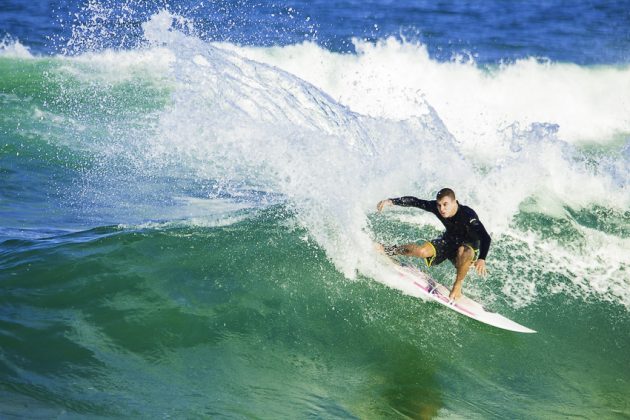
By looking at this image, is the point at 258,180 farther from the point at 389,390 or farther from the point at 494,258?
the point at 389,390

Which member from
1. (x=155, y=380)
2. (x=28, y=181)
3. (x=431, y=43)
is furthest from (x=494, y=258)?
(x=431, y=43)

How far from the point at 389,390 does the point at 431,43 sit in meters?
17.6

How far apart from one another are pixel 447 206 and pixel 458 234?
0.35 m

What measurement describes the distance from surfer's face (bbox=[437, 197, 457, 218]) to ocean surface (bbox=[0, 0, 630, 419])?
94cm

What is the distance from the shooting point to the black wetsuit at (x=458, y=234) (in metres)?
7.64

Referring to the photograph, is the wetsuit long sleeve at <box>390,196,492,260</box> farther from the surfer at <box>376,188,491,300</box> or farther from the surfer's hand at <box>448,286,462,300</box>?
the surfer's hand at <box>448,286,462,300</box>

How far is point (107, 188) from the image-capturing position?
1055 centimetres

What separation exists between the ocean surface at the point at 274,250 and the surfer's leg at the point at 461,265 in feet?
1.04

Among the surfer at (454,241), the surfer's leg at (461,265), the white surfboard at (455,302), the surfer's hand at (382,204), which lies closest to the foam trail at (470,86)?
the surfer's hand at (382,204)

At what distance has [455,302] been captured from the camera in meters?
7.66

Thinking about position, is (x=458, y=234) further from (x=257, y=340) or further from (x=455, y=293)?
(x=257, y=340)

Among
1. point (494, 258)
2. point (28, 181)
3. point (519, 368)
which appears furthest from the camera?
point (28, 181)

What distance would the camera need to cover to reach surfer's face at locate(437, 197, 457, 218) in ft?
25.3

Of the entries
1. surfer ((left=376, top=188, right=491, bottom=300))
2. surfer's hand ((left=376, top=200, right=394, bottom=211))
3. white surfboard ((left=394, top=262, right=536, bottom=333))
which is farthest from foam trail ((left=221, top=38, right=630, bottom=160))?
white surfboard ((left=394, top=262, right=536, bottom=333))
